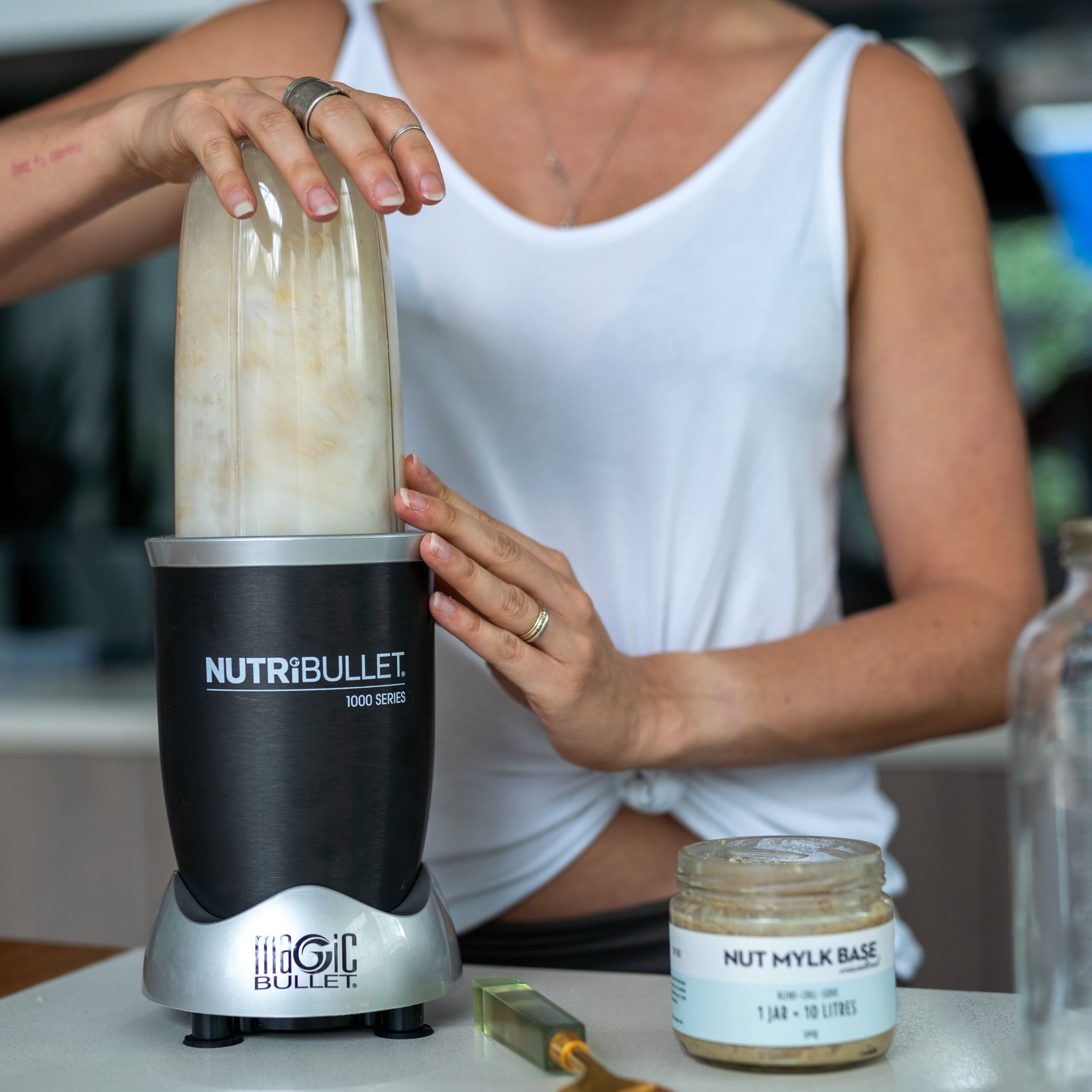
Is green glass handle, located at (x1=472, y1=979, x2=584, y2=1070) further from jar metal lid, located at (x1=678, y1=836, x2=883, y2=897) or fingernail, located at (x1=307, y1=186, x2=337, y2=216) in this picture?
fingernail, located at (x1=307, y1=186, x2=337, y2=216)

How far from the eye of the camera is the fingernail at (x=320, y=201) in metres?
0.59

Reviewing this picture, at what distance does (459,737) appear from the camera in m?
0.93

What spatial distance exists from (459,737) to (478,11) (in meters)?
0.55

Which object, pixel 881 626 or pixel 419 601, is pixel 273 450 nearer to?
pixel 419 601

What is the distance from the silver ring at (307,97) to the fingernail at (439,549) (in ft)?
0.65

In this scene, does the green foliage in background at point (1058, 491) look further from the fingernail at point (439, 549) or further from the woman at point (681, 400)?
the fingernail at point (439, 549)

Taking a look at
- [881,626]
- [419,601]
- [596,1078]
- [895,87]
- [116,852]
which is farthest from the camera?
[116,852]

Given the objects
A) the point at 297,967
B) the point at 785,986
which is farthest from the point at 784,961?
the point at 297,967

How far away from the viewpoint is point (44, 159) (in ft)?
2.54

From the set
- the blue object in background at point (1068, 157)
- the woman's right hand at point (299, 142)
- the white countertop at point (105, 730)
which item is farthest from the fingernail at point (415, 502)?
the blue object in background at point (1068, 157)

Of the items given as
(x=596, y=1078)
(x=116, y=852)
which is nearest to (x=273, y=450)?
(x=596, y=1078)

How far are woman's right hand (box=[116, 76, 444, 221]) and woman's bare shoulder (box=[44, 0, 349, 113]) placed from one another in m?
0.30

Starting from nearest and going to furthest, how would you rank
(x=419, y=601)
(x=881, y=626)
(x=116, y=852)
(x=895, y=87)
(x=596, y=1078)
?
1. (x=596, y=1078)
2. (x=419, y=601)
3. (x=881, y=626)
4. (x=895, y=87)
5. (x=116, y=852)

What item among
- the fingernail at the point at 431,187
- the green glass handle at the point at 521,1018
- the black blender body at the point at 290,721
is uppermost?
the fingernail at the point at 431,187
